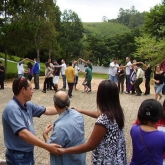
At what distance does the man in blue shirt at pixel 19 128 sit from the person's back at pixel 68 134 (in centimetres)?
19

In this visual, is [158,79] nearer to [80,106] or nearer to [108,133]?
[80,106]

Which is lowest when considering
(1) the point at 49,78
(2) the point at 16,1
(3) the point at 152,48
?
(1) the point at 49,78

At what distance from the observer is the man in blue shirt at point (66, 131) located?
106 inches

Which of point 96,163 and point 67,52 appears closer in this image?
point 96,163

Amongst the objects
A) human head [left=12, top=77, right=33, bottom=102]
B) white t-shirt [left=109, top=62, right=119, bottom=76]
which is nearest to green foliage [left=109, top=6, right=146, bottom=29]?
white t-shirt [left=109, top=62, right=119, bottom=76]

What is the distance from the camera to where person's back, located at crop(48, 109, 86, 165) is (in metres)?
2.69

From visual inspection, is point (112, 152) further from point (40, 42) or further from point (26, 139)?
point (40, 42)

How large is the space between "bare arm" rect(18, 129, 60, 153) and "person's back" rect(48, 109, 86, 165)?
0.20ft

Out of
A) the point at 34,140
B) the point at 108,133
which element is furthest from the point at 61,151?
the point at 108,133

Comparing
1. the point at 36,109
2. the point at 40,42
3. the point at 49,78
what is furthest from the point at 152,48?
the point at 36,109

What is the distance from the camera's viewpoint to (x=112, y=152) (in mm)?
2703

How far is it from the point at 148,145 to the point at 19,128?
1266mm

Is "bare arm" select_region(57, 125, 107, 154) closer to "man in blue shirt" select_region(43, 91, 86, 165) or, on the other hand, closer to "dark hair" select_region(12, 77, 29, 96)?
"man in blue shirt" select_region(43, 91, 86, 165)

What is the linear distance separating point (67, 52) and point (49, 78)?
3501 centimetres
